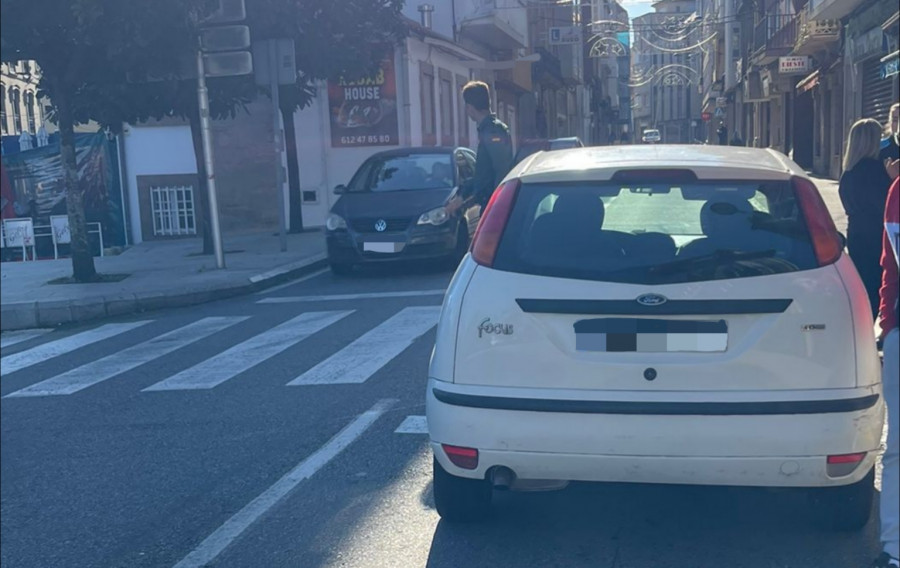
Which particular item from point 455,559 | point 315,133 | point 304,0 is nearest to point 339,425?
point 455,559

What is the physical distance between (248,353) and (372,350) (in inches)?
41.6

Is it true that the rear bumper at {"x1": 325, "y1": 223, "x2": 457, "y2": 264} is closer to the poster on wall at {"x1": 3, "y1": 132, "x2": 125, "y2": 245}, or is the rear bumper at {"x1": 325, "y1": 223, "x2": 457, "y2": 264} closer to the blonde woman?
the blonde woman

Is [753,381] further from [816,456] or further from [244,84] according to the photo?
[244,84]

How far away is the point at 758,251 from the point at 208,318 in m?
7.69

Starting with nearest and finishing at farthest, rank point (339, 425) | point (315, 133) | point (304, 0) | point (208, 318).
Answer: point (339, 425) → point (208, 318) → point (304, 0) → point (315, 133)

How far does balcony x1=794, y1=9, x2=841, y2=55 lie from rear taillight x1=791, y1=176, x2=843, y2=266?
2546 cm

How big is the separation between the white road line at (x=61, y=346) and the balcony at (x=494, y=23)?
2135 centimetres

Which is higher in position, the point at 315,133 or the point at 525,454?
the point at 315,133

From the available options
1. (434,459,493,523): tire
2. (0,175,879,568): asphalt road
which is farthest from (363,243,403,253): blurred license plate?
(434,459,493,523): tire

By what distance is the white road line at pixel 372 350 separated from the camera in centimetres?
738

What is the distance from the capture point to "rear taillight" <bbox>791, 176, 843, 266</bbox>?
3.83m

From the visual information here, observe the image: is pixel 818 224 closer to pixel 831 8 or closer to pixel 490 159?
pixel 490 159

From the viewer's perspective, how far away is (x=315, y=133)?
864 inches

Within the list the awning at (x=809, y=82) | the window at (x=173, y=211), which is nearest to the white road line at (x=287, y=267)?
the window at (x=173, y=211)
